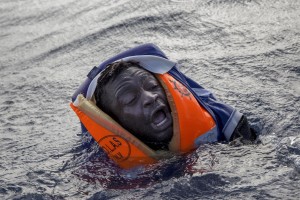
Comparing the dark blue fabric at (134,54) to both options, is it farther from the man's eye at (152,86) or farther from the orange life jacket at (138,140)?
the man's eye at (152,86)

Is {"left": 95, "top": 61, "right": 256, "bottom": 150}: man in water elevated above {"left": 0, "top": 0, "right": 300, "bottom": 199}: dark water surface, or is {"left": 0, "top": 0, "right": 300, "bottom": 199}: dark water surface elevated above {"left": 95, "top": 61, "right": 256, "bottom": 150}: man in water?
{"left": 95, "top": 61, "right": 256, "bottom": 150}: man in water

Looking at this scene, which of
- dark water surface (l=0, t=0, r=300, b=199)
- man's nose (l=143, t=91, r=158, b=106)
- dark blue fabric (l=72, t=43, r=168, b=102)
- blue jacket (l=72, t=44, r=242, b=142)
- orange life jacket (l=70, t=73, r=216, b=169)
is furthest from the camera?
dark blue fabric (l=72, t=43, r=168, b=102)

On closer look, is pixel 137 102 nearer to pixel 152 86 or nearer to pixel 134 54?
pixel 152 86

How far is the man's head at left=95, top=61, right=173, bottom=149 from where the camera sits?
452 cm

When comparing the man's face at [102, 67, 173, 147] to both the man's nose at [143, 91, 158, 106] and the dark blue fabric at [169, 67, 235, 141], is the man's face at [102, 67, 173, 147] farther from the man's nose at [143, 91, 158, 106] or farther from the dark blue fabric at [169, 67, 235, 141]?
the dark blue fabric at [169, 67, 235, 141]

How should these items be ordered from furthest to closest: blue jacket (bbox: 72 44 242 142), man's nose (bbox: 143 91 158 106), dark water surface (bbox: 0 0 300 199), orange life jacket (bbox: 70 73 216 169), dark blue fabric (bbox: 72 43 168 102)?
dark blue fabric (bbox: 72 43 168 102) → blue jacket (bbox: 72 44 242 142) → orange life jacket (bbox: 70 73 216 169) → man's nose (bbox: 143 91 158 106) → dark water surface (bbox: 0 0 300 199)

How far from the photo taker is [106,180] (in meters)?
4.61

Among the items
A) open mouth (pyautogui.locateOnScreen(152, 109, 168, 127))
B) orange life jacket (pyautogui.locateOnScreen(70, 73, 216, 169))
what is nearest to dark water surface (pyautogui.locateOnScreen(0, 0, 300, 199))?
orange life jacket (pyautogui.locateOnScreen(70, 73, 216, 169))

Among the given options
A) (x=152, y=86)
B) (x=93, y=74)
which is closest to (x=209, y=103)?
(x=152, y=86)

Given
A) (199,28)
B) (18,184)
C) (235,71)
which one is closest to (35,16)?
(199,28)

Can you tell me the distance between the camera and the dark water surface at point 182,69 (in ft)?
14.4

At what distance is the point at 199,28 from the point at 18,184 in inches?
165

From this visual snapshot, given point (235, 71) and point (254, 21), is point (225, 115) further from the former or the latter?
point (254, 21)

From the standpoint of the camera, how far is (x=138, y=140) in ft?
15.1
